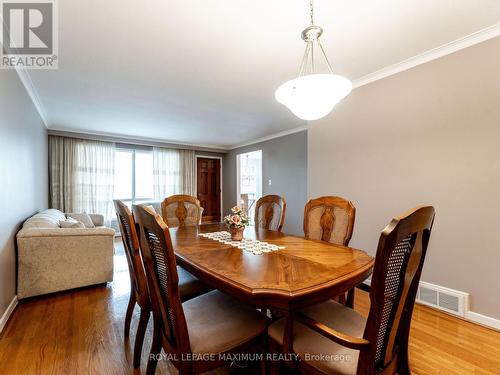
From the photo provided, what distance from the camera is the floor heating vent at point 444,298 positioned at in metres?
2.04

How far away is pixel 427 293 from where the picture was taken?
2.26 metres

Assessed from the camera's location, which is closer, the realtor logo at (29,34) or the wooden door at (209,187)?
the realtor logo at (29,34)

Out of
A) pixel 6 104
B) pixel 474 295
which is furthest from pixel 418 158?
pixel 6 104

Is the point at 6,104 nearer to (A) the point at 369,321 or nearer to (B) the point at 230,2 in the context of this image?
(B) the point at 230,2

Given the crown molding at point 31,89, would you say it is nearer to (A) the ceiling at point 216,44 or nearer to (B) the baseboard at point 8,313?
(A) the ceiling at point 216,44

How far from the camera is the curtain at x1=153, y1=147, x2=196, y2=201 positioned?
6012mm

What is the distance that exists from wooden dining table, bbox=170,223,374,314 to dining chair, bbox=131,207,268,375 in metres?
0.22

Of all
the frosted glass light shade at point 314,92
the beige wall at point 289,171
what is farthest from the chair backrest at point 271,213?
the beige wall at point 289,171

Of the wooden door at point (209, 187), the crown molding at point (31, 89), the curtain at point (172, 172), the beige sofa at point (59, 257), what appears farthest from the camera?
the wooden door at point (209, 187)

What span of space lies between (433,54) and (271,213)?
2108mm

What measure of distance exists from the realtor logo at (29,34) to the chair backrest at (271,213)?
228 cm

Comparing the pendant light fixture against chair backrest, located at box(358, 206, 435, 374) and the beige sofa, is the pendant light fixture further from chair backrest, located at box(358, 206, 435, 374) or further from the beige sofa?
the beige sofa

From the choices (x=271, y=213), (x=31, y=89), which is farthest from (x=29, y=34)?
(x=271, y=213)

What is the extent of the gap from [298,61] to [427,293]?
255 centimetres
